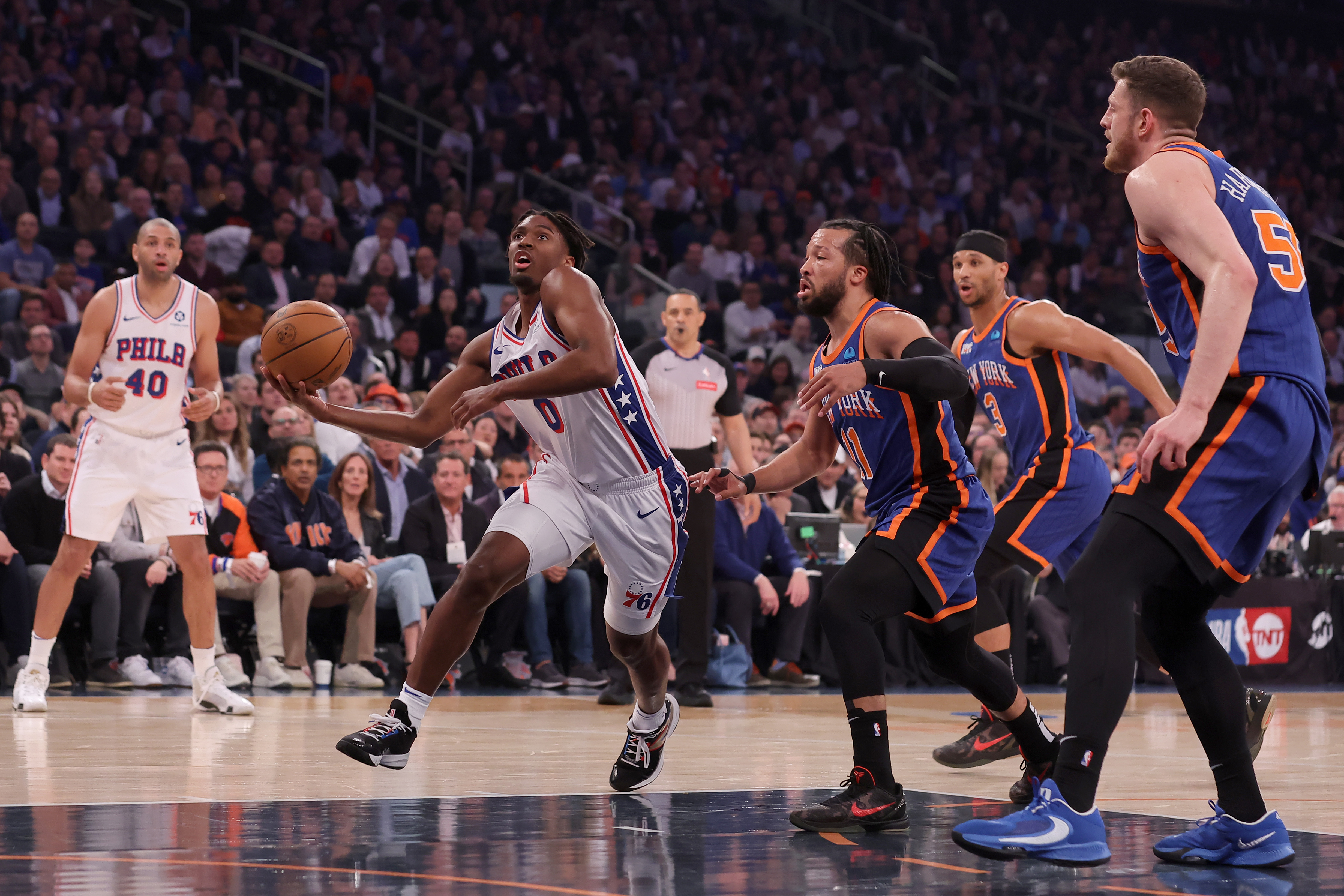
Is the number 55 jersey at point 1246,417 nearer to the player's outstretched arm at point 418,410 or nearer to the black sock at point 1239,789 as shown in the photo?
the black sock at point 1239,789

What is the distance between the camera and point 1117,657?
11.0ft

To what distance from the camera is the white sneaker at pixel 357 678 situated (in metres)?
9.12

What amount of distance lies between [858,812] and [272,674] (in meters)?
5.57

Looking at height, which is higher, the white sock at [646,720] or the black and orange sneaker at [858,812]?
the white sock at [646,720]

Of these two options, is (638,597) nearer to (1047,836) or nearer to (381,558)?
(1047,836)

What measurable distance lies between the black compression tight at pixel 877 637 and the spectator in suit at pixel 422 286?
9.39 meters

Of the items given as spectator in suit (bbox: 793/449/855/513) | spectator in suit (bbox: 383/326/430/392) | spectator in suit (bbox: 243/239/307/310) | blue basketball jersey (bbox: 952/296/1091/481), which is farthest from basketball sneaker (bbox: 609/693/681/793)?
spectator in suit (bbox: 243/239/307/310)

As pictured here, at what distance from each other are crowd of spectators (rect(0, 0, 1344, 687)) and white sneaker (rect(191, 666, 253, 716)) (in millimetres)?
1586

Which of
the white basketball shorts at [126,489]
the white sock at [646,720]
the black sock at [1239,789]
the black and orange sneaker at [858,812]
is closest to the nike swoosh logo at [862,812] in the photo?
the black and orange sneaker at [858,812]

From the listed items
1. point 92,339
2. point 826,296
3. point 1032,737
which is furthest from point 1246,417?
point 92,339

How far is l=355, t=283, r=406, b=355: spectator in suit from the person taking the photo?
1271cm

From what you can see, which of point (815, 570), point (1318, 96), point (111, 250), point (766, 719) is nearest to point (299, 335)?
point (766, 719)

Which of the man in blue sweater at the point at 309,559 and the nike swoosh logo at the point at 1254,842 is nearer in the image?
the nike swoosh logo at the point at 1254,842

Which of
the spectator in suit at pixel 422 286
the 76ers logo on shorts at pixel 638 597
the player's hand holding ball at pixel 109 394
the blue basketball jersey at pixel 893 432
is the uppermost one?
the spectator in suit at pixel 422 286
